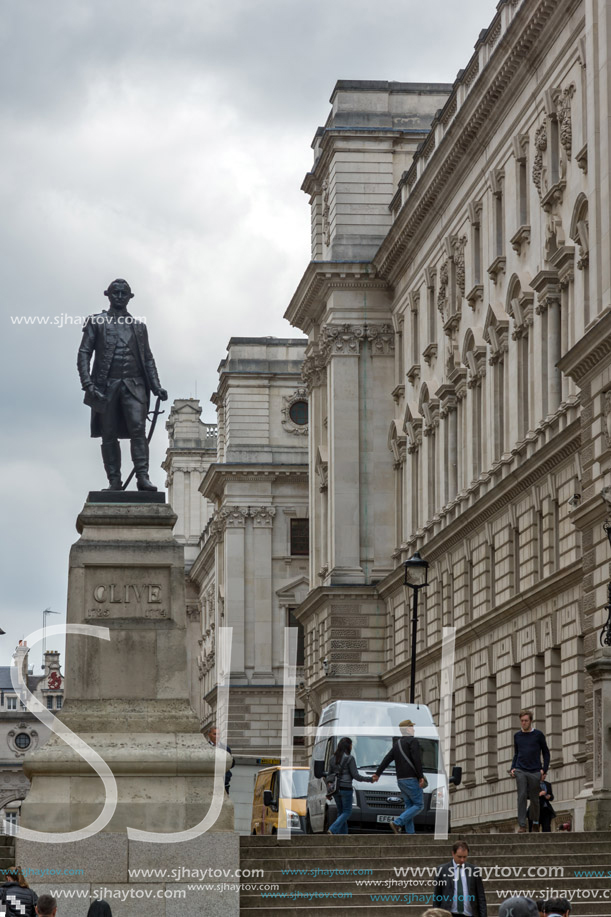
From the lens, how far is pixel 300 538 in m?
101

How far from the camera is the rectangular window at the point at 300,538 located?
101250 mm

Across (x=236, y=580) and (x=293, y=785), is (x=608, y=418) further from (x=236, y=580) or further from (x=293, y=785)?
(x=236, y=580)

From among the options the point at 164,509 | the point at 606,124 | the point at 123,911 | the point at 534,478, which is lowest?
the point at 123,911

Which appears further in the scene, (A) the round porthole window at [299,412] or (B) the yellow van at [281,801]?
(A) the round porthole window at [299,412]

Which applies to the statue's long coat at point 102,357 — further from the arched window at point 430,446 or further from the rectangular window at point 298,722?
the rectangular window at point 298,722

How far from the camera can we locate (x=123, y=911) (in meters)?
23.4

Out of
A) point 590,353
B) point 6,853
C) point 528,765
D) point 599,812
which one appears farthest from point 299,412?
point 6,853

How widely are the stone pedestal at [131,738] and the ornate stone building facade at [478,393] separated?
807 centimetres

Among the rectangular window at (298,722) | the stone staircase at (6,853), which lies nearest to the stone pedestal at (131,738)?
the stone staircase at (6,853)

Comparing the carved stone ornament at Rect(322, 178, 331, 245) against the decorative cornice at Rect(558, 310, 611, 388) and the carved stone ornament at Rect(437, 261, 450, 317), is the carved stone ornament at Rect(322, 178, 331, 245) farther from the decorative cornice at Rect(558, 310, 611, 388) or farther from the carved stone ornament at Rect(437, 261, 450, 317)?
the decorative cornice at Rect(558, 310, 611, 388)

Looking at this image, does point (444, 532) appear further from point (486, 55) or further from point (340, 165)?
point (340, 165)

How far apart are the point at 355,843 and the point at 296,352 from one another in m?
78.2

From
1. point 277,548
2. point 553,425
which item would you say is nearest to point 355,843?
point 553,425

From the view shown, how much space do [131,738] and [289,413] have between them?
3157 inches
